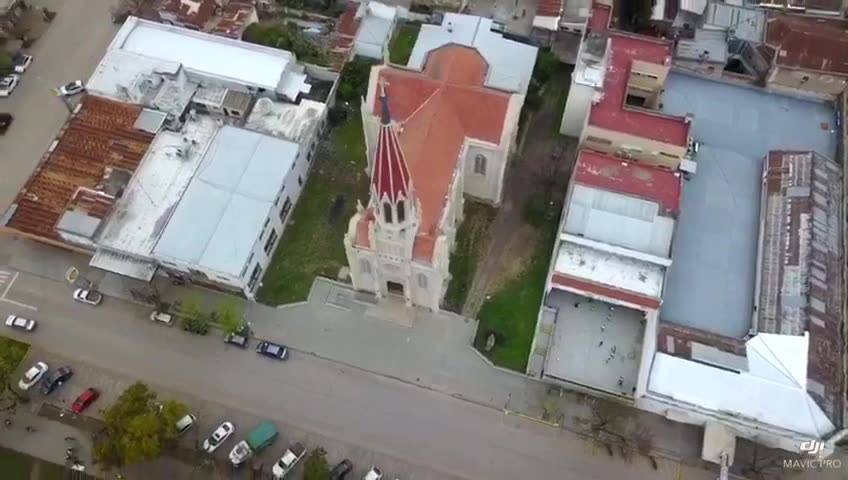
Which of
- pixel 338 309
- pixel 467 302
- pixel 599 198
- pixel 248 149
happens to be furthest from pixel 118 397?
pixel 599 198

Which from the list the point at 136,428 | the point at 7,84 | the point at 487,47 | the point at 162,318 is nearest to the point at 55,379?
the point at 162,318

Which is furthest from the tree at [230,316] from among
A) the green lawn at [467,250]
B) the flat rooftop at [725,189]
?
the flat rooftop at [725,189]

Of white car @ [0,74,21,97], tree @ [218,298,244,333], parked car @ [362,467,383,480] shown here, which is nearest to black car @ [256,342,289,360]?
tree @ [218,298,244,333]

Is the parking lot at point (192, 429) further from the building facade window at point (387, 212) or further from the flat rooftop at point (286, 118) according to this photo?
the flat rooftop at point (286, 118)

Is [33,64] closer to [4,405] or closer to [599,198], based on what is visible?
[4,405]

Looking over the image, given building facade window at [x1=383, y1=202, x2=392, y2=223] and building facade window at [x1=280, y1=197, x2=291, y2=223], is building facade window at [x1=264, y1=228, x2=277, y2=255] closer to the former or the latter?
building facade window at [x1=280, y1=197, x2=291, y2=223]

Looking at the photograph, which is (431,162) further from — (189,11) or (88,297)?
(189,11)
